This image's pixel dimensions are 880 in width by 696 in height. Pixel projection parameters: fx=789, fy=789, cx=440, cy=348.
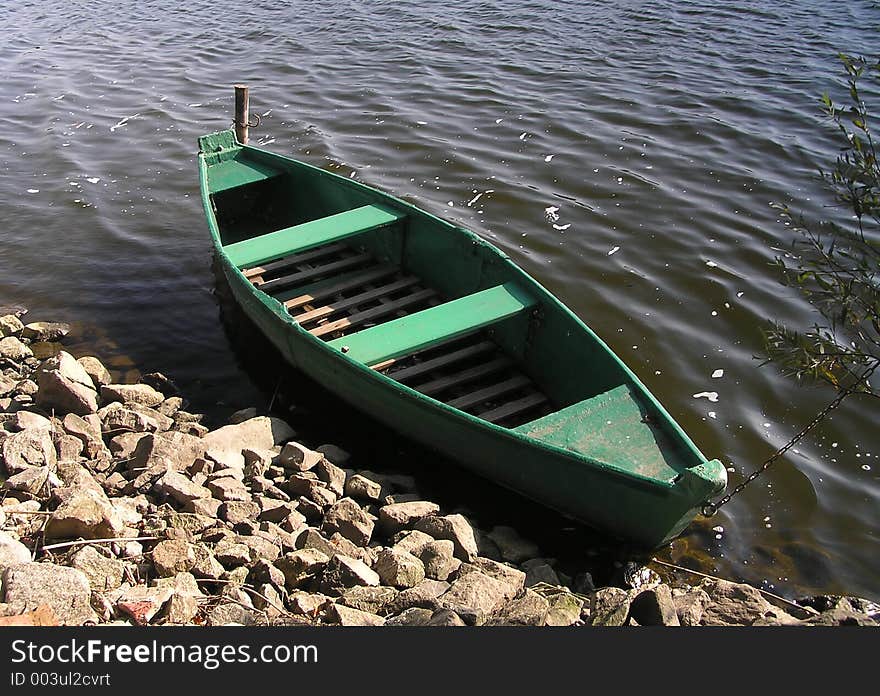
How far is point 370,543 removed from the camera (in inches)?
256

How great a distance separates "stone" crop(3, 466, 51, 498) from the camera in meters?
6.21

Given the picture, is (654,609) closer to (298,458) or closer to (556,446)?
(556,446)

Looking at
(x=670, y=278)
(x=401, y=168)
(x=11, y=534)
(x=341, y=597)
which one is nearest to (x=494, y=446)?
(x=341, y=597)

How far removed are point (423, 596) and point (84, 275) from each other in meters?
8.17

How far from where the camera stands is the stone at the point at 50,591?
4.52 metres

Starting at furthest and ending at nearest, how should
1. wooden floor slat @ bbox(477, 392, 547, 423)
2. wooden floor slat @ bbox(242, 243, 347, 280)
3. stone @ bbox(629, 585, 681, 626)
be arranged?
wooden floor slat @ bbox(242, 243, 347, 280) < wooden floor slat @ bbox(477, 392, 547, 423) < stone @ bbox(629, 585, 681, 626)

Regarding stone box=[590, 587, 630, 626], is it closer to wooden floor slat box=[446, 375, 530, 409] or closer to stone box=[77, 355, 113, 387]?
wooden floor slat box=[446, 375, 530, 409]

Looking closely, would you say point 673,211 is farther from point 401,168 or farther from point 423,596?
point 423,596

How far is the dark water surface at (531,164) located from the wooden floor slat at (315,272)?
3.52 feet

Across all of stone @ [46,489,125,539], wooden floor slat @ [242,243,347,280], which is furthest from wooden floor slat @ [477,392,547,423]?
wooden floor slat @ [242,243,347,280]

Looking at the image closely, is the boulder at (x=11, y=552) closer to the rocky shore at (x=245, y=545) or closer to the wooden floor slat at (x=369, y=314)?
the rocky shore at (x=245, y=545)

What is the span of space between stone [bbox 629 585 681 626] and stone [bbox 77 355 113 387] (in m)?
5.98

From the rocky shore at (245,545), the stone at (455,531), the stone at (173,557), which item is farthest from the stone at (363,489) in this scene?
the stone at (173,557)

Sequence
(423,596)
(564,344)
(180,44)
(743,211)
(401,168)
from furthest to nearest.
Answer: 1. (180,44)
2. (401,168)
3. (743,211)
4. (564,344)
5. (423,596)
